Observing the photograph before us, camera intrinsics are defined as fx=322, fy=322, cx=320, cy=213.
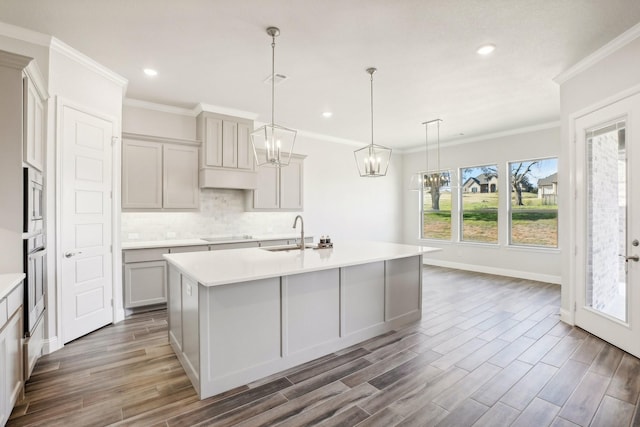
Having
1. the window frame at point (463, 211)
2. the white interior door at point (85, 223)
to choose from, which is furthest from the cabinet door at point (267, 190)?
the window frame at point (463, 211)

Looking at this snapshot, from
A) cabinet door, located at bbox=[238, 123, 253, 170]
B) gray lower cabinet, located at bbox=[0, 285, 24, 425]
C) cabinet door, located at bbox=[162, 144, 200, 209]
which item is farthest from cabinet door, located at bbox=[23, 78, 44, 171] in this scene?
cabinet door, located at bbox=[238, 123, 253, 170]

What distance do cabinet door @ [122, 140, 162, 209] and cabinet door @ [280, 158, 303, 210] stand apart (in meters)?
2.00

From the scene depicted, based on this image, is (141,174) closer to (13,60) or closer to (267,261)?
(13,60)

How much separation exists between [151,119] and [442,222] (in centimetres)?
632

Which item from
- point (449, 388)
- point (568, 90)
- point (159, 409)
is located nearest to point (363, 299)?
point (449, 388)

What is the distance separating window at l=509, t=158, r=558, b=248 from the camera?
595 centimetres

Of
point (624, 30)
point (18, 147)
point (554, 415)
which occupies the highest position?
point (624, 30)

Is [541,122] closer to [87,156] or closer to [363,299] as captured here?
[363,299]

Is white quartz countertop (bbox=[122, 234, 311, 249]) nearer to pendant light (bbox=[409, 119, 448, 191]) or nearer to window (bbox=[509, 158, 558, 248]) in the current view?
pendant light (bbox=[409, 119, 448, 191])

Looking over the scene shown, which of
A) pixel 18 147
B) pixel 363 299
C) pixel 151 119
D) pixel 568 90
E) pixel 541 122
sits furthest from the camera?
pixel 541 122

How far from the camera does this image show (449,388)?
7.85 ft

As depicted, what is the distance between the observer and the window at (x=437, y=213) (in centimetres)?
751

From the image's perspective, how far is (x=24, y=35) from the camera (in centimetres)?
283

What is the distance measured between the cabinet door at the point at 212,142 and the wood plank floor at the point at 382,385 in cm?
240
